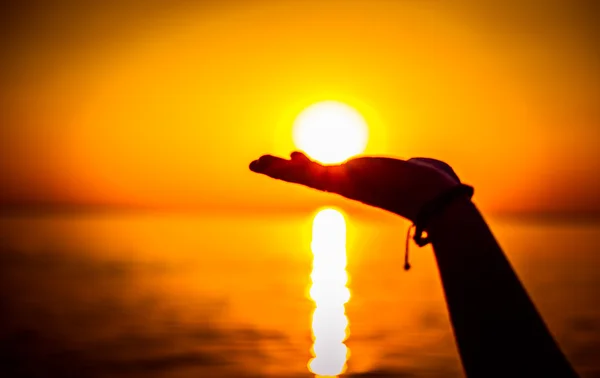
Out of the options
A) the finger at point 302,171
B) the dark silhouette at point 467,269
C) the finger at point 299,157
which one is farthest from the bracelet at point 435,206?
the finger at point 299,157

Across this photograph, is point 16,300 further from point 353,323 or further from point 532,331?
point 532,331

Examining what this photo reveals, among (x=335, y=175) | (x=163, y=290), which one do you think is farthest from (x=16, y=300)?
(x=335, y=175)

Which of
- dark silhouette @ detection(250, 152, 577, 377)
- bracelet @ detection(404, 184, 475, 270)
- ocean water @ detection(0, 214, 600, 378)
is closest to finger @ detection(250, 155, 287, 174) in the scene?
dark silhouette @ detection(250, 152, 577, 377)

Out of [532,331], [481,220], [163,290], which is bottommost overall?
[532,331]

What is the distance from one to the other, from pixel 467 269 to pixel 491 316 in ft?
0.41

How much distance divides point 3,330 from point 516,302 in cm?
3906

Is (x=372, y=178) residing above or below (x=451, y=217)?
above

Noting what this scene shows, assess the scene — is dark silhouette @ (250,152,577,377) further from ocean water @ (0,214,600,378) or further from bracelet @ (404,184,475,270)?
ocean water @ (0,214,600,378)

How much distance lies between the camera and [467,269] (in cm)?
152

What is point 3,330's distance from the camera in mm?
35406

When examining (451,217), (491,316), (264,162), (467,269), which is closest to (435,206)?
(451,217)

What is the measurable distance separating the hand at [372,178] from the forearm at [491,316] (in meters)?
0.18

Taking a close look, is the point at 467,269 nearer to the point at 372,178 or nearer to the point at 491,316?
the point at 491,316

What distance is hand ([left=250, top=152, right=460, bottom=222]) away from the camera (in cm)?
161
